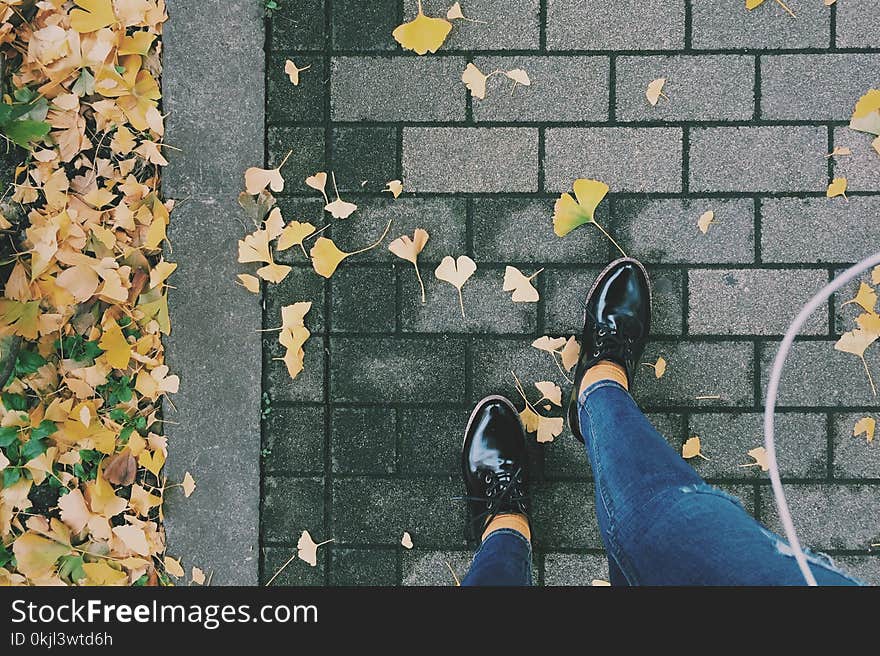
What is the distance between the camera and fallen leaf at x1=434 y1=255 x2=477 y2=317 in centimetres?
192

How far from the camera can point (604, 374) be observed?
184cm

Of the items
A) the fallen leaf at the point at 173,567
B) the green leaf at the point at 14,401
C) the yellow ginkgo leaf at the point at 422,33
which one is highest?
the yellow ginkgo leaf at the point at 422,33

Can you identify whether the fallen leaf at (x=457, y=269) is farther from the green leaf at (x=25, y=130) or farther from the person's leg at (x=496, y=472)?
the green leaf at (x=25, y=130)

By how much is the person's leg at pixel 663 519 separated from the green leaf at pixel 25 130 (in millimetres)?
1720

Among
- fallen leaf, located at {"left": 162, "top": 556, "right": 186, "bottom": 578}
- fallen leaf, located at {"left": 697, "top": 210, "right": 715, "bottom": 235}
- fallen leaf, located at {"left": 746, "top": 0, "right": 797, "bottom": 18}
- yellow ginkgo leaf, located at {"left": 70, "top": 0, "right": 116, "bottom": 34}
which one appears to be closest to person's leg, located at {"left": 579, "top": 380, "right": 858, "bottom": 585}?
fallen leaf, located at {"left": 697, "top": 210, "right": 715, "bottom": 235}

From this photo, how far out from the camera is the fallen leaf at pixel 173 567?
77.5 inches

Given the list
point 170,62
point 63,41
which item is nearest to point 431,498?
point 170,62

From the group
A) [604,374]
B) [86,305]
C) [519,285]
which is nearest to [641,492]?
[604,374]

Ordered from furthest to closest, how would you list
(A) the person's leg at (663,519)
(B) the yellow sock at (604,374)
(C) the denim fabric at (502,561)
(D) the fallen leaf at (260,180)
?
1. (D) the fallen leaf at (260,180)
2. (B) the yellow sock at (604,374)
3. (C) the denim fabric at (502,561)
4. (A) the person's leg at (663,519)

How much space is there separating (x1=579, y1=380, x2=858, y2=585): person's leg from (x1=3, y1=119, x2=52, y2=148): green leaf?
67.7 inches

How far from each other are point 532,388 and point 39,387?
4.77ft

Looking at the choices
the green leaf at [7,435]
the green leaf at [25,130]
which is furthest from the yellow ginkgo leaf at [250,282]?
the green leaf at [7,435]

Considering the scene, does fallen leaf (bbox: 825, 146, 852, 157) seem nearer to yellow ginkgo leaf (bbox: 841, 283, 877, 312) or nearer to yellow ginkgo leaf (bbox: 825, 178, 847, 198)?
yellow ginkgo leaf (bbox: 825, 178, 847, 198)

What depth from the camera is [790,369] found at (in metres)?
1.91
